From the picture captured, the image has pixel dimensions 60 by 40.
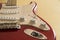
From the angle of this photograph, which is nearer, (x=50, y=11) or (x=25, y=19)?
(x=25, y=19)

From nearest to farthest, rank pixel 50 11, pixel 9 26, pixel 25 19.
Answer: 1. pixel 9 26
2. pixel 25 19
3. pixel 50 11

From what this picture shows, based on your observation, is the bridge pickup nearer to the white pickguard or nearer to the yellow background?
the white pickguard

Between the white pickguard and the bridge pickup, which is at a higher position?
the white pickguard

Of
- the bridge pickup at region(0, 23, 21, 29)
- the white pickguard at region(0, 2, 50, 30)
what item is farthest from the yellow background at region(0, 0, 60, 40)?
the bridge pickup at region(0, 23, 21, 29)

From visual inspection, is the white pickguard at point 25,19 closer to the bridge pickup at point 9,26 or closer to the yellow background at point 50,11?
the bridge pickup at point 9,26

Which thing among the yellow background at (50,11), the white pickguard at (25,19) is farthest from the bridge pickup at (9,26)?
the yellow background at (50,11)

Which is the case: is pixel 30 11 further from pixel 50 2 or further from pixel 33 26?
pixel 50 2

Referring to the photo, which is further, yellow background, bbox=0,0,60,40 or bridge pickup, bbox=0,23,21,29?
yellow background, bbox=0,0,60,40

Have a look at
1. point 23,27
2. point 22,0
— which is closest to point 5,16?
point 23,27

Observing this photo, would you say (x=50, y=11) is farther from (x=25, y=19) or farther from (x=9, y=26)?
(x=9, y=26)

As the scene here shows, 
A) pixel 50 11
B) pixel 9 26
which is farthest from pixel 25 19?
pixel 50 11

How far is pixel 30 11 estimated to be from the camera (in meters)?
1.05

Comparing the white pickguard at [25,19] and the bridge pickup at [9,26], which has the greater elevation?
the white pickguard at [25,19]

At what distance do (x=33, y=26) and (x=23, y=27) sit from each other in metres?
0.05
